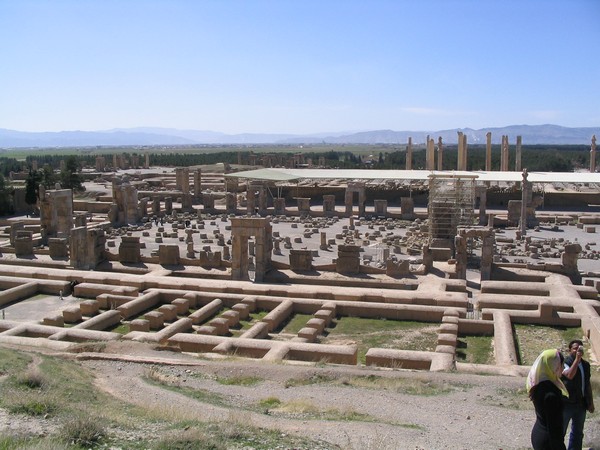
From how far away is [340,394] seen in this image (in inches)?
419

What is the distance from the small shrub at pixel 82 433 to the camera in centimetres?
730

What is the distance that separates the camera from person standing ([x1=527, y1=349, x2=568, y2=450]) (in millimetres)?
6543

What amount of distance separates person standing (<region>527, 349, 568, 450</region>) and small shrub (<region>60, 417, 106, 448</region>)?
16.6 ft

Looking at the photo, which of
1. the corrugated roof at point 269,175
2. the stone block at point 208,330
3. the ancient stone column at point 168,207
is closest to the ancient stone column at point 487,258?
the stone block at point 208,330

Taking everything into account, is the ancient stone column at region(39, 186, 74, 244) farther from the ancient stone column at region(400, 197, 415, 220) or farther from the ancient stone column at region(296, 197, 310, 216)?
the ancient stone column at region(400, 197, 415, 220)

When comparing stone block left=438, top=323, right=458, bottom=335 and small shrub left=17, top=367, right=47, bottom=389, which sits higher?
small shrub left=17, top=367, right=47, bottom=389

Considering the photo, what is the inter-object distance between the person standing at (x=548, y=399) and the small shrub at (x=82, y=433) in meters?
5.07

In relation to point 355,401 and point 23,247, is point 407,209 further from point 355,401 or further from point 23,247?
point 355,401

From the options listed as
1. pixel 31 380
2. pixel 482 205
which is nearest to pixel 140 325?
pixel 31 380

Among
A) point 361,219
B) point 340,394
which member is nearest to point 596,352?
point 340,394

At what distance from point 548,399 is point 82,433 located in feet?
17.5

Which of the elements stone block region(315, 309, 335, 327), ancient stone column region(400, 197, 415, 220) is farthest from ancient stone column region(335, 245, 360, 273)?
ancient stone column region(400, 197, 415, 220)

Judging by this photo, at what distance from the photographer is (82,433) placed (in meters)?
7.38

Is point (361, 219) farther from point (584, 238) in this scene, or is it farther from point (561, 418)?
point (561, 418)
